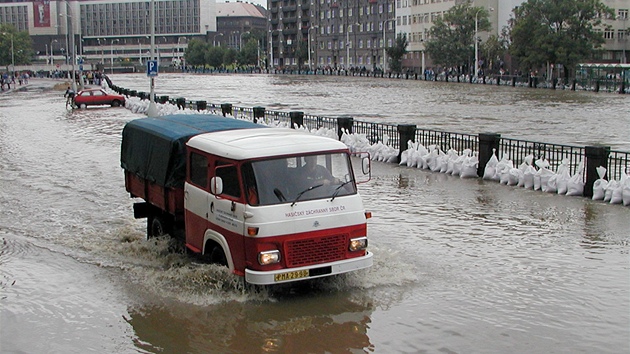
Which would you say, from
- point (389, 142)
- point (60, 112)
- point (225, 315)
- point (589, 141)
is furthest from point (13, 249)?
point (60, 112)

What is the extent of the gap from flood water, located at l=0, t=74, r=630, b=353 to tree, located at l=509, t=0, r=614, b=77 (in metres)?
62.9

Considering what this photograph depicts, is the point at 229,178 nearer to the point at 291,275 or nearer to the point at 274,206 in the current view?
the point at 274,206

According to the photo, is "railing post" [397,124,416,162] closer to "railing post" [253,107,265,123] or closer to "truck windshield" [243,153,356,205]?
"railing post" [253,107,265,123]

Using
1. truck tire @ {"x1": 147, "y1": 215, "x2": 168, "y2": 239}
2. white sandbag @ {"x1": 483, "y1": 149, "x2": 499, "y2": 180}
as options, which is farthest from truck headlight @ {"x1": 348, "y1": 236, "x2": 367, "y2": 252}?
white sandbag @ {"x1": 483, "y1": 149, "x2": 499, "y2": 180}

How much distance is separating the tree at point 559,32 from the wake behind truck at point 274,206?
239 feet

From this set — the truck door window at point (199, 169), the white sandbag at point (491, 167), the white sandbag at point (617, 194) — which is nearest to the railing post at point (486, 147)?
the white sandbag at point (491, 167)

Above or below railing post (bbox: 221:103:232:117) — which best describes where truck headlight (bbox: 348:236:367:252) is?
below

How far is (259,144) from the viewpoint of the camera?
1088cm

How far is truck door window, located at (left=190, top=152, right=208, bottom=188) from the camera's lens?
11281mm

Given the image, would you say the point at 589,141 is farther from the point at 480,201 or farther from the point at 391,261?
the point at 391,261

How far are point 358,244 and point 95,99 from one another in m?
43.1

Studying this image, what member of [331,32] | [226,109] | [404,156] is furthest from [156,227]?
[331,32]

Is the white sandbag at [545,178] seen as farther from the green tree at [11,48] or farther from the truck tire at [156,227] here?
the green tree at [11,48]

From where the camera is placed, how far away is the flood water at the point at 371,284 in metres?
9.76
